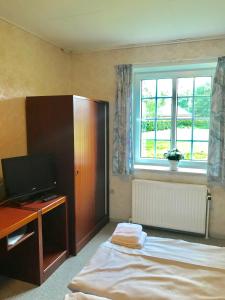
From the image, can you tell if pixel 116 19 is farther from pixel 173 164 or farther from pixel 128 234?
pixel 128 234

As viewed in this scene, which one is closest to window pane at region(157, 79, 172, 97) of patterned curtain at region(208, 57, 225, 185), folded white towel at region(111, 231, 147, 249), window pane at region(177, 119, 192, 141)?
window pane at region(177, 119, 192, 141)

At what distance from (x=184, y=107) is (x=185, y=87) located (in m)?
0.27

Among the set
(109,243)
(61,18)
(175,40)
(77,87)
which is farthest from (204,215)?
(61,18)

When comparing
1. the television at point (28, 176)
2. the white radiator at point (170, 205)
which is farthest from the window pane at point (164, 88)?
the television at point (28, 176)

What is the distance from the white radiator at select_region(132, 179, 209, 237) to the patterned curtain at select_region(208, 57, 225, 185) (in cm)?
23

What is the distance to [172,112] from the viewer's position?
11.3ft

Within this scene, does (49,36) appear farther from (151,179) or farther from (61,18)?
(151,179)

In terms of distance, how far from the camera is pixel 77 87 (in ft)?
12.0

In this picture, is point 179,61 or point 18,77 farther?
point 179,61

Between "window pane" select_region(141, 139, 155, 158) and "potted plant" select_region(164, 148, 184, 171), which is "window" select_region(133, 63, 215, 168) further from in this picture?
"potted plant" select_region(164, 148, 184, 171)

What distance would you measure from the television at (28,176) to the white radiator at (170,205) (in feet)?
4.08

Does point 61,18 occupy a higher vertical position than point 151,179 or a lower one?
higher

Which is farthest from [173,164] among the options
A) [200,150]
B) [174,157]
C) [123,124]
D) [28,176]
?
[28,176]

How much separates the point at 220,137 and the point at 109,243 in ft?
6.19
